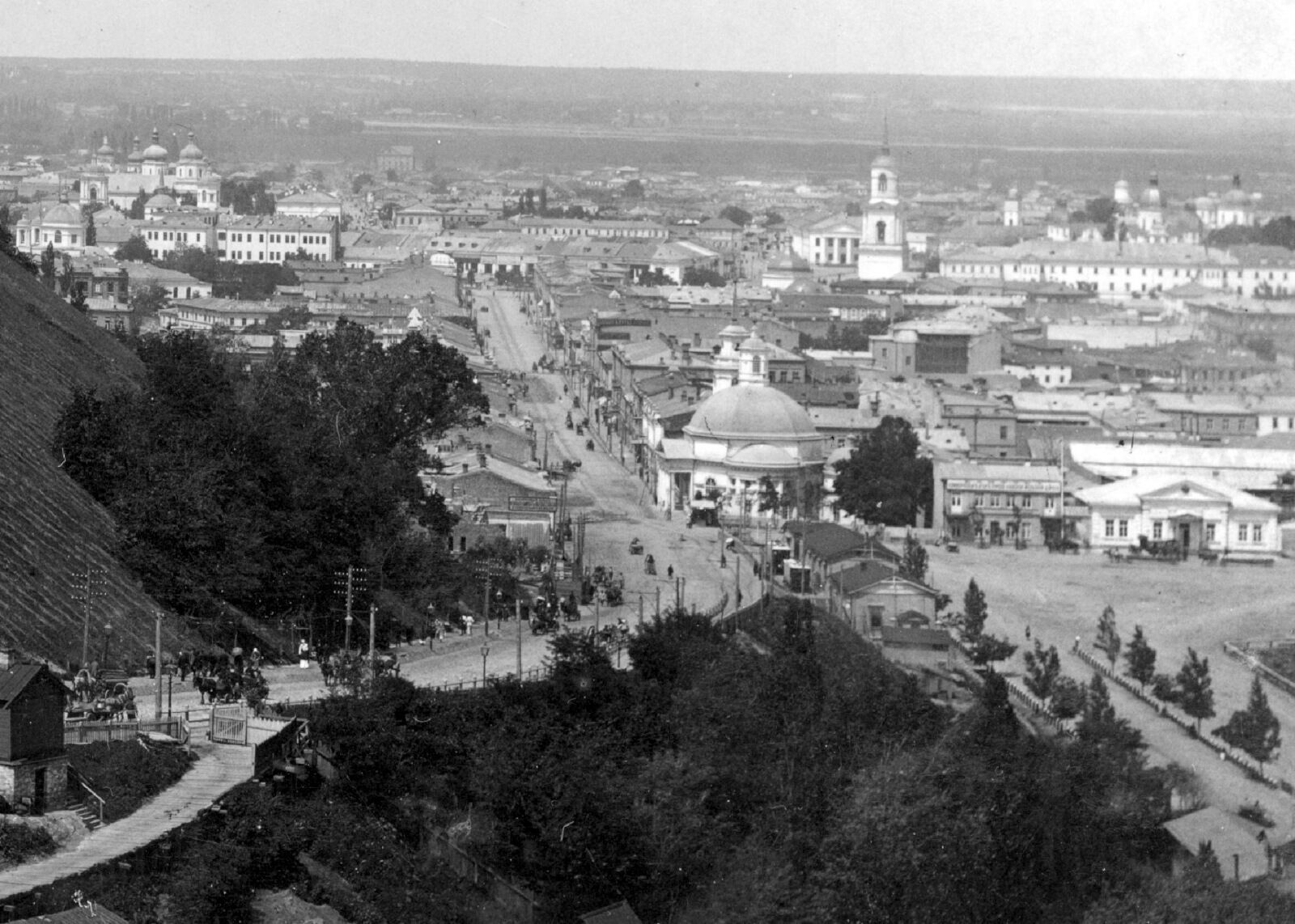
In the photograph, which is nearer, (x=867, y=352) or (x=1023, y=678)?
(x=1023, y=678)

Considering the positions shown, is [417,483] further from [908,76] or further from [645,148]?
[645,148]

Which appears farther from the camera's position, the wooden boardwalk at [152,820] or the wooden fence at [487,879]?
the wooden fence at [487,879]

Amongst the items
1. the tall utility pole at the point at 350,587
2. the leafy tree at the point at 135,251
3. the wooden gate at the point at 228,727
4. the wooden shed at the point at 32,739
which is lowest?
the leafy tree at the point at 135,251

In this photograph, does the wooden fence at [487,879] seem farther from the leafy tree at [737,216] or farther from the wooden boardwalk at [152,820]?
the leafy tree at [737,216]

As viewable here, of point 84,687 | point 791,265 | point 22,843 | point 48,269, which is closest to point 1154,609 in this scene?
point 84,687

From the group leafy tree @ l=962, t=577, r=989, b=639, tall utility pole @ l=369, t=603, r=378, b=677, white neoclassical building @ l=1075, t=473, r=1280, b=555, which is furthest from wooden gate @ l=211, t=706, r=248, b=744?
white neoclassical building @ l=1075, t=473, r=1280, b=555

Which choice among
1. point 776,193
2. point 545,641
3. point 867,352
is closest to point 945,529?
point 545,641

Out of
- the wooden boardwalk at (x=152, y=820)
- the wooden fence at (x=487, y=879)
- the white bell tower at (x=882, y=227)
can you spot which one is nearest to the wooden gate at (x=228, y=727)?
the wooden boardwalk at (x=152, y=820)
